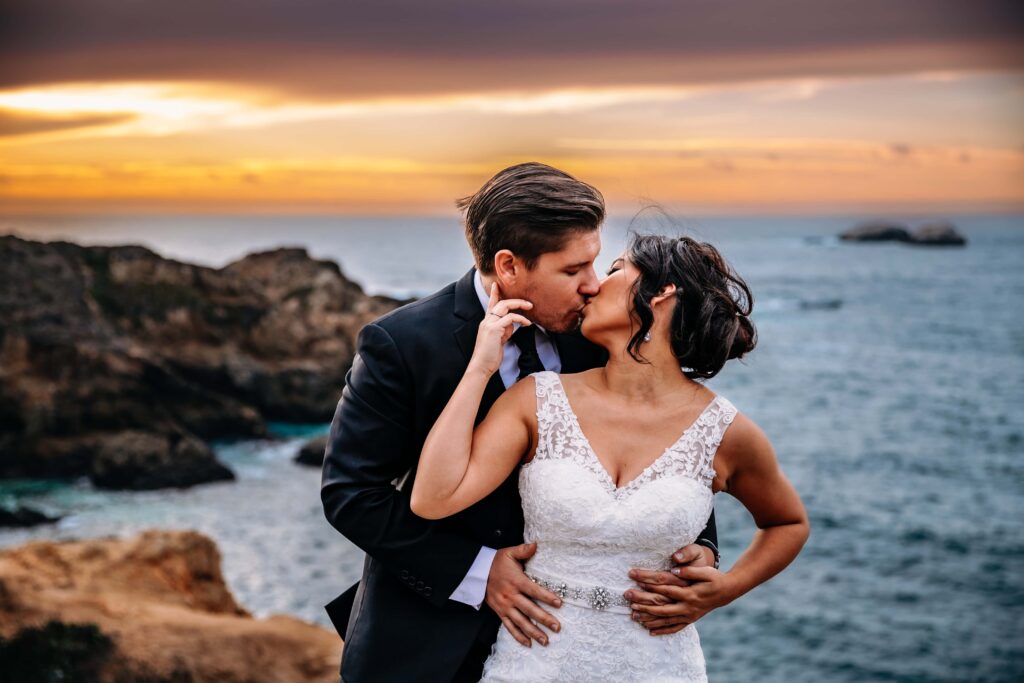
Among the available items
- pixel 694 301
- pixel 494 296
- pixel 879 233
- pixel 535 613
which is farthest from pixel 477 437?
pixel 879 233

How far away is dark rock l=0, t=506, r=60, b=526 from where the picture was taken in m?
22.1

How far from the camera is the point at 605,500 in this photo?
295 cm

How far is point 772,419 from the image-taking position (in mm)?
39469

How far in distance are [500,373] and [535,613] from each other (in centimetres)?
75

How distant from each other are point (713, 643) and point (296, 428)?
15798 millimetres

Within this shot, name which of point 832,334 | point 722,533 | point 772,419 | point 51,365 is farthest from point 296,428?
point 832,334

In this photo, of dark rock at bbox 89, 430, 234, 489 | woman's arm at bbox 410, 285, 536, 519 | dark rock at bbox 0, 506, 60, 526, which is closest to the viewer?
woman's arm at bbox 410, 285, 536, 519

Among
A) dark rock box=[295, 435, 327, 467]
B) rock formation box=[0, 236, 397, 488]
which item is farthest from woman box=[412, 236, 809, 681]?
dark rock box=[295, 435, 327, 467]

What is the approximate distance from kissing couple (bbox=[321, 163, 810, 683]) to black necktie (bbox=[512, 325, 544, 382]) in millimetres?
112

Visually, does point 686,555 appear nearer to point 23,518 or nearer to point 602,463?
point 602,463

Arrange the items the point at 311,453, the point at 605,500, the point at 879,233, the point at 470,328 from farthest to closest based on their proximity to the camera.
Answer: the point at 879,233 < the point at 311,453 < the point at 470,328 < the point at 605,500

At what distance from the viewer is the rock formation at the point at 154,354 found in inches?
1017

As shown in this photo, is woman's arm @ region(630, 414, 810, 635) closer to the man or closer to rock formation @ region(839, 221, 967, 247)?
the man

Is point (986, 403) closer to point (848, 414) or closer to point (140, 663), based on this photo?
point (848, 414)
